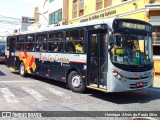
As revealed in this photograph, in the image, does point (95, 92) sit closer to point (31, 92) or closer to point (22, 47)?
point (31, 92)

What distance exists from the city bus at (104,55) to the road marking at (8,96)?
2507 mm

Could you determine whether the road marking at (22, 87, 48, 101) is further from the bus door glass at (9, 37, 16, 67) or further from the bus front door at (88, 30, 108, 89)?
the bus door glass at (9, 37, 16, 67)

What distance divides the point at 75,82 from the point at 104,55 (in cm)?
223

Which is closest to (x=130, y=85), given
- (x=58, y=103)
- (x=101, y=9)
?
(x=58, y=103)

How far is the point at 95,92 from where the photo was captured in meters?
11.3

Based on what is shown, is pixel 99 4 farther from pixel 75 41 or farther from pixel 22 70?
pixel 75 41

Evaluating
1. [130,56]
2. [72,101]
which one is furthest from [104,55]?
[72,101]

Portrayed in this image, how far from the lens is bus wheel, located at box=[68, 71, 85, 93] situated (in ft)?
35.1

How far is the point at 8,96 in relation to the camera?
9727 mm

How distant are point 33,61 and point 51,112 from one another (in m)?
7.73

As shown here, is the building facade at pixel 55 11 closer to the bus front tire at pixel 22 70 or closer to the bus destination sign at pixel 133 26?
the bus front tire at pixel 22 70

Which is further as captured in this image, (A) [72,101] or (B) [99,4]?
(B) [99,4]

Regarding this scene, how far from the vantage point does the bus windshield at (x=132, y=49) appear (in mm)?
9055

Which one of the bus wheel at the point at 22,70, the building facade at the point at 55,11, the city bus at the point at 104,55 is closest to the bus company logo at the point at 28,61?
the bus wheel at the point at 22,70
